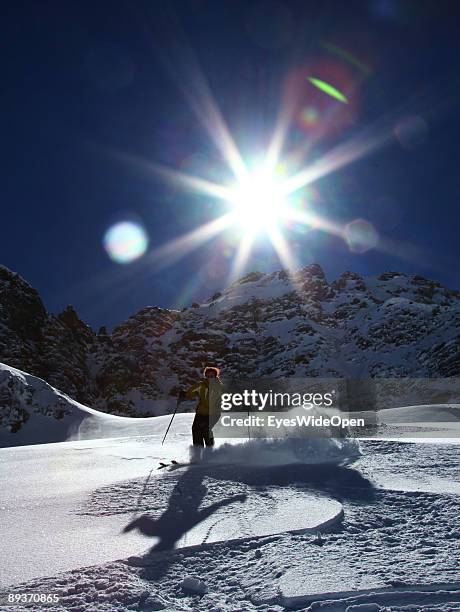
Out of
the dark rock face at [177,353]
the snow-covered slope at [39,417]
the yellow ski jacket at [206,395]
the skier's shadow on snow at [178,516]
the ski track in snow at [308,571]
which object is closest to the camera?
the ski track in snow at [308,571]

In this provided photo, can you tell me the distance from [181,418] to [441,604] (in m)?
12.5

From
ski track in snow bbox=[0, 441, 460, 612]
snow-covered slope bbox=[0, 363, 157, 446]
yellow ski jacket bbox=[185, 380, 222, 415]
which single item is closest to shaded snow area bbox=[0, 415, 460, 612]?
ski track in snow bbox=[0, 441, 460, 612]

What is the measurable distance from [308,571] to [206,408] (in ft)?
17.5

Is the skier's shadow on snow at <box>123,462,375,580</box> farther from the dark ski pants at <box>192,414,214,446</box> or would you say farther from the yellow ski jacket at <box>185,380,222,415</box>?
the yellow ski jacket at <box>185,380,222,415</box>

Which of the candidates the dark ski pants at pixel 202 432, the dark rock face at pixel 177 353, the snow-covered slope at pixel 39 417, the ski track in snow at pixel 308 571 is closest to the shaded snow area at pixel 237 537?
the ski track in snow at pixel 308 571

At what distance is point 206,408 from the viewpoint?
25.5ft

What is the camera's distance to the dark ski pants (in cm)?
759

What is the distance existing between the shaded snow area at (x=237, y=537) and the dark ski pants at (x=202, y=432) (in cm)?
186

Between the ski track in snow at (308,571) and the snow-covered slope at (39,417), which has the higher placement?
the snow-covered slope at (39,417)

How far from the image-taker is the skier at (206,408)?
7633 mm

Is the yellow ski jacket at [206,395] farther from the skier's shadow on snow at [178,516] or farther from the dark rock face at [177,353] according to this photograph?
the dark rock face at [177,353]

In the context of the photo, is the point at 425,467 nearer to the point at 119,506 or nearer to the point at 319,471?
the point at 319,471

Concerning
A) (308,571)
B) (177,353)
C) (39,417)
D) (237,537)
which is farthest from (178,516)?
(177,353)

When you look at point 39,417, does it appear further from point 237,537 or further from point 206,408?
point 237,537
